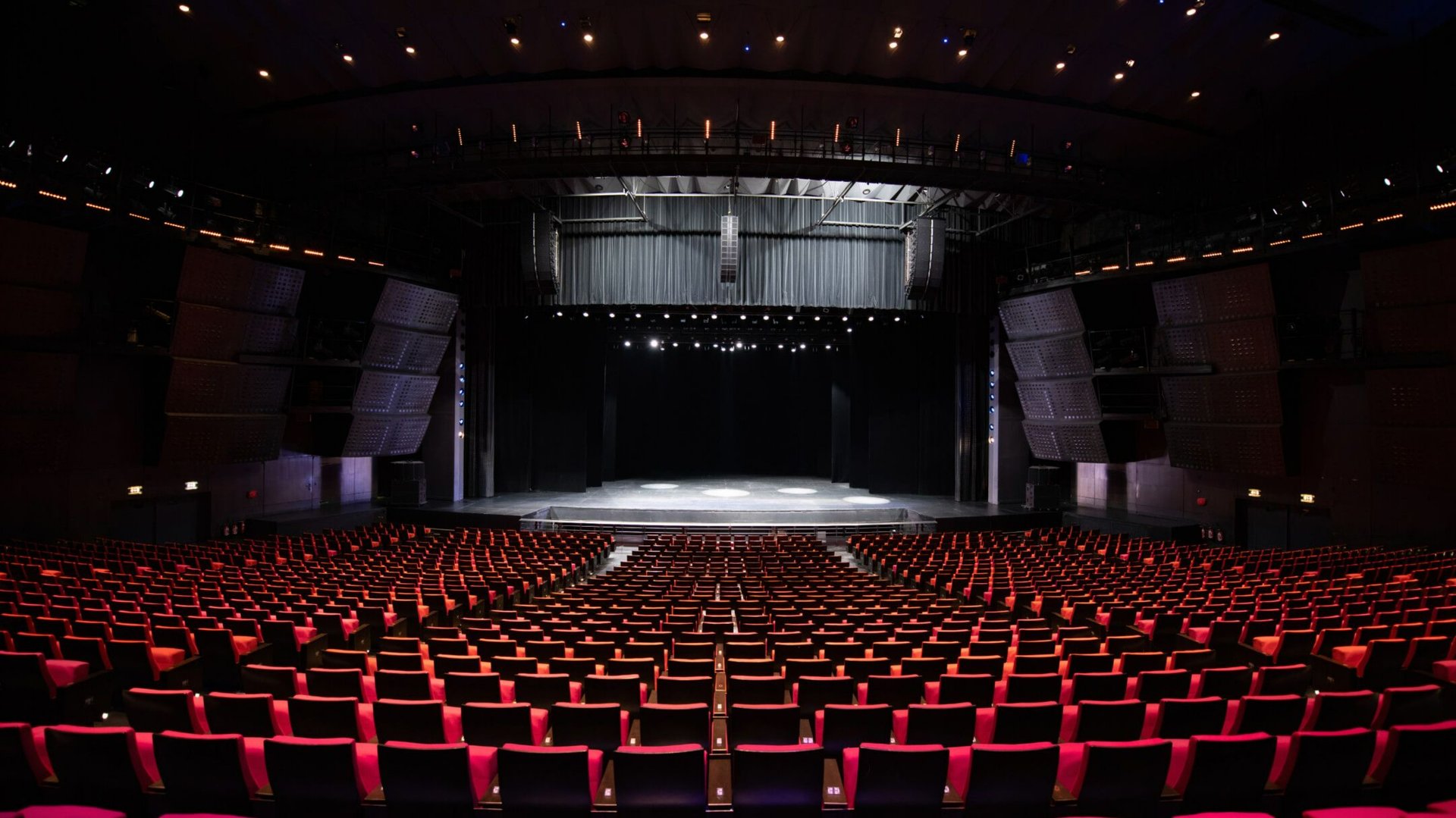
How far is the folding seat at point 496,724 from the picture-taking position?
421 cm

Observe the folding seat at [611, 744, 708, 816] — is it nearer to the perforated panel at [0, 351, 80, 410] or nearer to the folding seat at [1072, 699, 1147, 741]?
Result: the folding seat at [1072, 699, 1147, 741]

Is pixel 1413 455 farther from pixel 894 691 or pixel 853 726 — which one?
pixel 853 726

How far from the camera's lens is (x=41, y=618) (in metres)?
6.62

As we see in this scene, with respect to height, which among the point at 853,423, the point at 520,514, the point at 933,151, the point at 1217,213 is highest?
the point at 933,151

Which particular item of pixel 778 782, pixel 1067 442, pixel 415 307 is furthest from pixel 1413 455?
pixel 415 307

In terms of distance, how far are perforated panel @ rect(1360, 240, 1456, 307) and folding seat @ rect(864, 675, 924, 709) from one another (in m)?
16.7

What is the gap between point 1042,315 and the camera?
22.6 metres

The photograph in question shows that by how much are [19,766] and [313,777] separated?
153cm

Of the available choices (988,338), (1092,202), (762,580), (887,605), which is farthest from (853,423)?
(887,605)

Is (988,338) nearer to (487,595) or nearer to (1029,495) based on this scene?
(1029,495)

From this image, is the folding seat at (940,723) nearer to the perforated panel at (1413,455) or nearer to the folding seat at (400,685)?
the folding seat at (400,685)

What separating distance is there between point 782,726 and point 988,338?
23.8m

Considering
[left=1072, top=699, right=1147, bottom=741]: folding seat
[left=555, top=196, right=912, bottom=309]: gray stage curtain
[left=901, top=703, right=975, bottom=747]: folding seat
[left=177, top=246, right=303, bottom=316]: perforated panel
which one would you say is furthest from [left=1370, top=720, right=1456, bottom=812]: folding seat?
[left=177, top=246, right=303, bottom=316]: perforated panel

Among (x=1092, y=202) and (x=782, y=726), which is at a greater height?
(x=1092, y=202)
